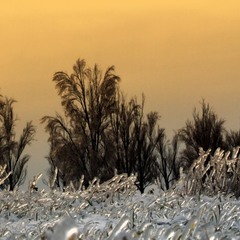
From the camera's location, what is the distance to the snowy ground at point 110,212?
20.1 feet

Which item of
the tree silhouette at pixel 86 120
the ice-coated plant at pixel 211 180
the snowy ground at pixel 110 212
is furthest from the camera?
the tree silhouette at pixel 86 120

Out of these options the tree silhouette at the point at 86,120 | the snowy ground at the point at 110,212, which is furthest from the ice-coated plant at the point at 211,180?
the tree silhouette at the point at 86,120

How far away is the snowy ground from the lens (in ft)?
20.1

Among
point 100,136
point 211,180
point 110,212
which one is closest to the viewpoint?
point 110,212

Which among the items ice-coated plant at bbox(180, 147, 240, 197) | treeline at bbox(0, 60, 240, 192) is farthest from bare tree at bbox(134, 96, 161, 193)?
ice-coated plant at bbox(180, 147, 240, 197)

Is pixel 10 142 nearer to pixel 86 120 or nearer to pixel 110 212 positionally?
pixel 86 120

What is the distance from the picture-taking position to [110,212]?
926 cm

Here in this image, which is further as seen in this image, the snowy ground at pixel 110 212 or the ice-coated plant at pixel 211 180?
the ice-coated plant at pixel 211 180

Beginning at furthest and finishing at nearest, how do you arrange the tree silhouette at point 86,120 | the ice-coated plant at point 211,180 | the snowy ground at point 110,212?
the tree silhouette at point 86,120 → the ice-coated plant at point 211,180 → the snowy ground at point 110,212

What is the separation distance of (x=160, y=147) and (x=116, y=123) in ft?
13.0

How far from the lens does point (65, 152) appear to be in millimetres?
29516

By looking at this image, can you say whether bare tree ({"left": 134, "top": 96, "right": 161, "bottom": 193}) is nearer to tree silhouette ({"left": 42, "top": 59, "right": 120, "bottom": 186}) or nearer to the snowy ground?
tree silhouette ({"left": 42, "top": 59, "right": 120, "bottom": 186})

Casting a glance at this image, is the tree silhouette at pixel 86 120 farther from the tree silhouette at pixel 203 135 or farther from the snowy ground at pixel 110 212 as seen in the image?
the snowy ground at pixel 110 212

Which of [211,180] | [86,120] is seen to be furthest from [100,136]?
[211,180]
